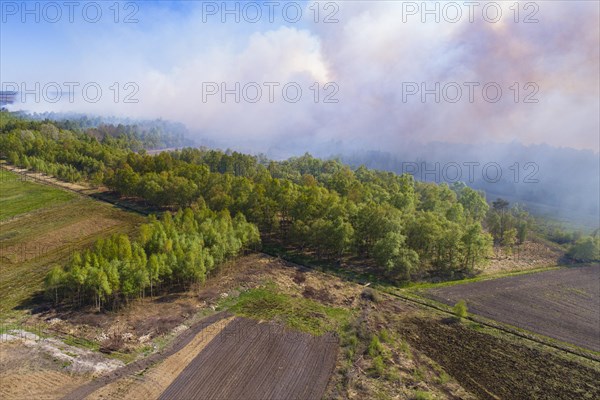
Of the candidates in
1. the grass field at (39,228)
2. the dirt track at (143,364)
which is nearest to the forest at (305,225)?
the grass field at (39,228)

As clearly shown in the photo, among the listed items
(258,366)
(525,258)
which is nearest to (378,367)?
(258,366)

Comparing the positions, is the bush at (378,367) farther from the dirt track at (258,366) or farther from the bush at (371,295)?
the bush at (371,295)

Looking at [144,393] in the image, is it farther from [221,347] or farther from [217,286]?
[217,286]

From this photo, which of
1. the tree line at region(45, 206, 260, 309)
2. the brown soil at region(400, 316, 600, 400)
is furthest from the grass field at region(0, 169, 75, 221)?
the brown soil at region(400, 316, 600, 400)

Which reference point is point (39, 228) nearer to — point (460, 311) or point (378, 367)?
point (378, 367)

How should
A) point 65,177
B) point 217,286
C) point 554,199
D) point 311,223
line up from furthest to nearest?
point 554,199 < point 65,177 < point 311,223 < point 217,286

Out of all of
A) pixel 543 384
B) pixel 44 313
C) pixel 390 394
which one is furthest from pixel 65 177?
pixel 543 384
